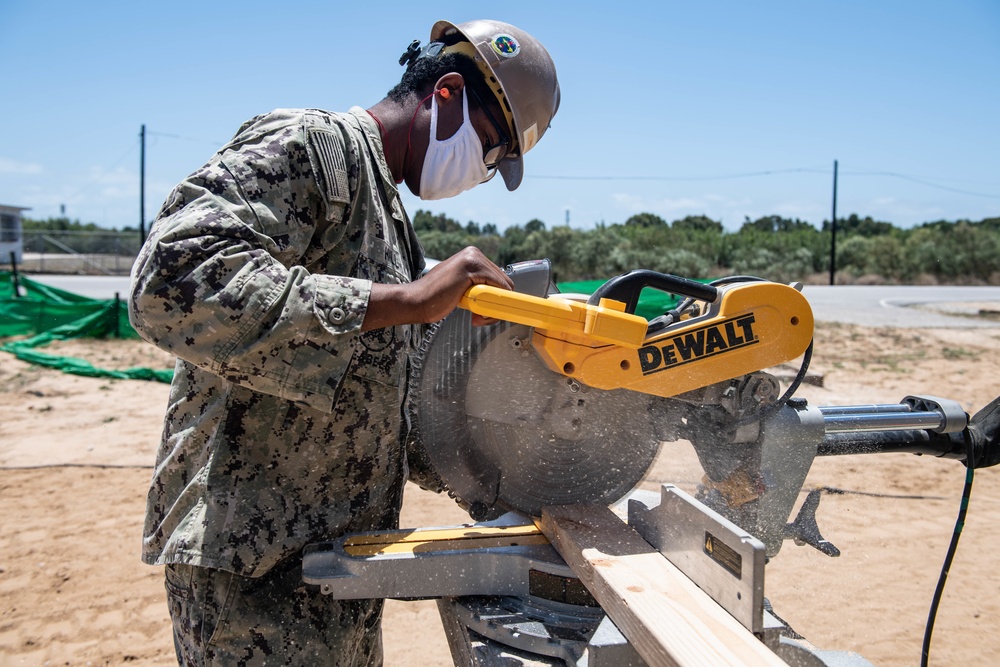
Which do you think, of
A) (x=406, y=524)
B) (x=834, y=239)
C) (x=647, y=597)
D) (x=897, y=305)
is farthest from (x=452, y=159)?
(x=834, y=239)

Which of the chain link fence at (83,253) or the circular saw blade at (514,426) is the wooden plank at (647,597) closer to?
the circular saw blade at (514,426)

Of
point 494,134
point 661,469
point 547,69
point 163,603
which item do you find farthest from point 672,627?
point 163,603

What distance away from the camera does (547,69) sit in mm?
1774

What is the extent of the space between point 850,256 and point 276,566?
1390 inches

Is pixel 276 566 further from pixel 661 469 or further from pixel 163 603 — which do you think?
pixel 163 603

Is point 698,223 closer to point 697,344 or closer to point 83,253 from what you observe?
point 83,253

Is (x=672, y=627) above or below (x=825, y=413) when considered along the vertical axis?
below

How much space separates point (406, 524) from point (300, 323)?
140 inches

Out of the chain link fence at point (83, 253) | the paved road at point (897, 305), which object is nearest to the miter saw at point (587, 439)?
the paved road at point (897, 305)

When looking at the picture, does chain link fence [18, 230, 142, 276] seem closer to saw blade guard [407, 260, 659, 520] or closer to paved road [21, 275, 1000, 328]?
paved road [21, 275, 1000, 328]

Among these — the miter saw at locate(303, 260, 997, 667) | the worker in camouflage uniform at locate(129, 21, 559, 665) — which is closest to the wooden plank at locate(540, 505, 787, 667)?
the miter saw at locate(303, 260, 997, 667)

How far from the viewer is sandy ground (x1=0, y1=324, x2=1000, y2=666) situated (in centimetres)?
322

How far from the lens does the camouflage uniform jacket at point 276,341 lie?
1.23 metres

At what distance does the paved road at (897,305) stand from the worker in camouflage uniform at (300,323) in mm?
10372
